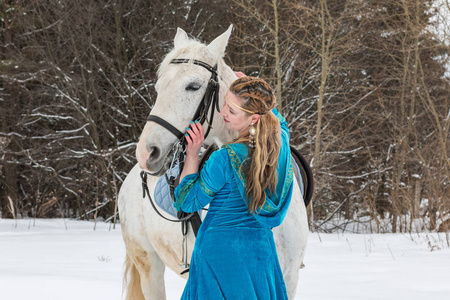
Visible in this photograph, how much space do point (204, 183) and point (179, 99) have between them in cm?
70

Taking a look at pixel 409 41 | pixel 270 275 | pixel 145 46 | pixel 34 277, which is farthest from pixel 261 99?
pixel 409 41

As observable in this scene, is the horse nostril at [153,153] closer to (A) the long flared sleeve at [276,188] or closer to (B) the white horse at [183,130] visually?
(B) the white horse at [183,130]

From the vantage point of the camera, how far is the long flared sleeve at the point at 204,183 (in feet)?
6.34

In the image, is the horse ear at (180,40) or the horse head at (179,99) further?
the horse ear at (180,40)

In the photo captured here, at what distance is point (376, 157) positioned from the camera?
1584 cm

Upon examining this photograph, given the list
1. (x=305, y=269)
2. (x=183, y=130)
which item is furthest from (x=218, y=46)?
(x=305, y=269)

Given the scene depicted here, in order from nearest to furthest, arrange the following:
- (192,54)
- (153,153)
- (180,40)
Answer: (153,153), (192,54), (180,40)

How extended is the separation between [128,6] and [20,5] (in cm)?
315

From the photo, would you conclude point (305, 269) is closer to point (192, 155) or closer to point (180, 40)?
point (180, 40)

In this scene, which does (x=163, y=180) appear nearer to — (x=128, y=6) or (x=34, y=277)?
(x=34, y=277)

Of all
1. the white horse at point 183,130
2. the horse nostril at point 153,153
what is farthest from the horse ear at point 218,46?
the horse nostril at point 153,153

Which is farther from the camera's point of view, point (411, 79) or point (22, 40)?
point (22, 40)

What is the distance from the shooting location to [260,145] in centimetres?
194

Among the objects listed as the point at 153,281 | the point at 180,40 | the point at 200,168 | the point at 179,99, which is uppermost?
the point at 180,40
